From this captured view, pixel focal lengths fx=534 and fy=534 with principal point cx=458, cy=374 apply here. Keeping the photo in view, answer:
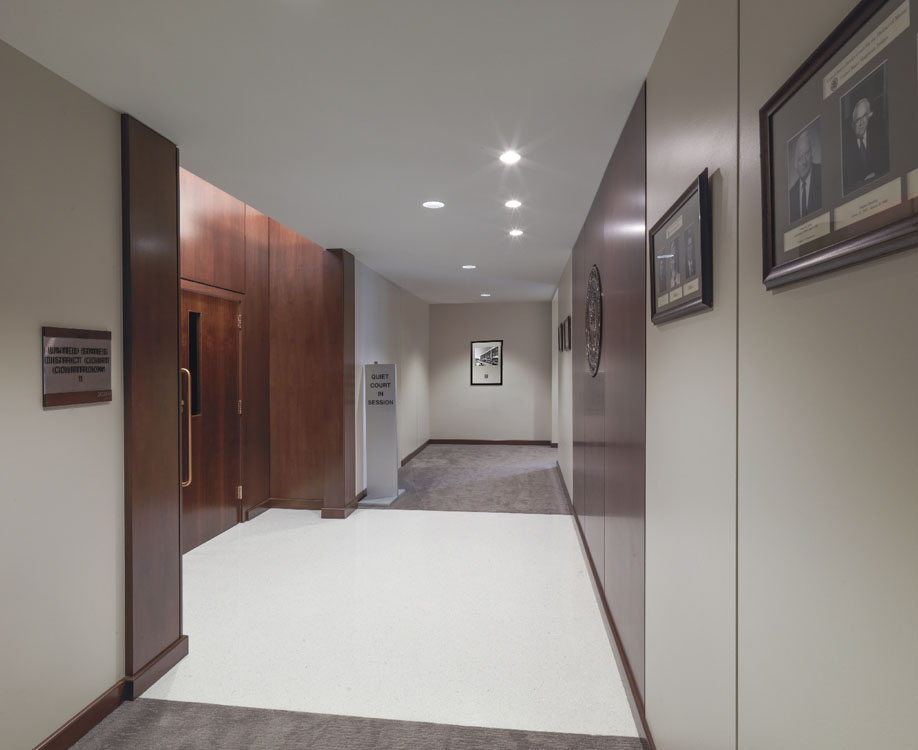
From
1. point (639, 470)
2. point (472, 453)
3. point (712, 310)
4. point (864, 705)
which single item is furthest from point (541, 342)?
point (864, 705)

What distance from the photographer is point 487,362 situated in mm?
10148

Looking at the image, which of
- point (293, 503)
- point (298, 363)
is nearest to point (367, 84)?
point (298, 363)

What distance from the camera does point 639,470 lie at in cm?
229

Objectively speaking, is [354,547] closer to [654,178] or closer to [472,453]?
[654,178]

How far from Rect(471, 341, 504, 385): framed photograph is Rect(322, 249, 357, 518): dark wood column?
5.04 meters

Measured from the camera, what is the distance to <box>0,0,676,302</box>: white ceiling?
1746 millimetres

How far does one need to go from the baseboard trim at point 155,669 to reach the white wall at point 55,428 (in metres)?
0.07

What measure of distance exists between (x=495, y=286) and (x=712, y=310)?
6536 mm

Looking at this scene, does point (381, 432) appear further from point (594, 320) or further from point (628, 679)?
point (628, 679)

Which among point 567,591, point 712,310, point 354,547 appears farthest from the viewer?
point 354,547

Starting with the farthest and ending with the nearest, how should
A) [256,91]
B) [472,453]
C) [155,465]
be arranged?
[472,453] < [155,465] < [256,91]

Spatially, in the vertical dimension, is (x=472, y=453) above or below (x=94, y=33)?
below

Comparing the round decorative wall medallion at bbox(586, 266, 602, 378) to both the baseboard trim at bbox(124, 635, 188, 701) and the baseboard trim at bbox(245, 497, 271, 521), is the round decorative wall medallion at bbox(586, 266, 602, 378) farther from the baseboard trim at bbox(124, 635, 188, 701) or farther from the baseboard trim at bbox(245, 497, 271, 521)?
the baseboard trim at bbox(245, 497, 271, 521)

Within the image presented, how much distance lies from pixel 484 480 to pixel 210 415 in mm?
3608
